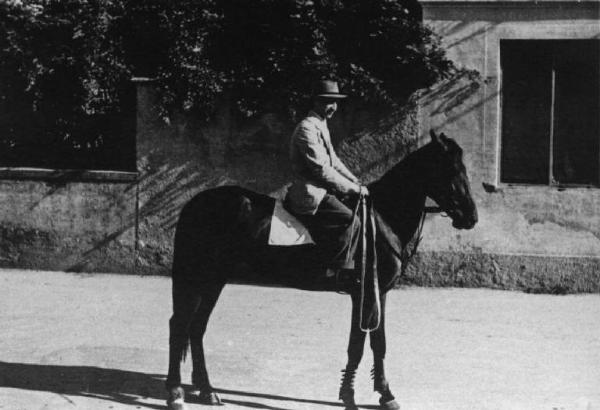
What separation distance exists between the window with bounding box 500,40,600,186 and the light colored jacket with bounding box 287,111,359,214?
18.5 ft

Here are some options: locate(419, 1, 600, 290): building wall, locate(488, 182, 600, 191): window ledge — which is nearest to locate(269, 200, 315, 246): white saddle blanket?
locate(419, 1, 600, 290): building wall

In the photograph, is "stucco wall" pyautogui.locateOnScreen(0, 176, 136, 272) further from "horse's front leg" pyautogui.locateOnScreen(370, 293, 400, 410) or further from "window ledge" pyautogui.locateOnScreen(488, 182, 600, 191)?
"horse's front leg" pyautogui.locateOnScreen(370, 293, 400, 410)

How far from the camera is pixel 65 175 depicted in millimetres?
12023

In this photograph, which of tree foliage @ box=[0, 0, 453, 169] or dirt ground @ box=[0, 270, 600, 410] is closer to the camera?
dirt ground @ box=[0, 270, 600, 410]

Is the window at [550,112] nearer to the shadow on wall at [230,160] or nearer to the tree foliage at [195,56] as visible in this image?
the shadow on wall at [230,160]

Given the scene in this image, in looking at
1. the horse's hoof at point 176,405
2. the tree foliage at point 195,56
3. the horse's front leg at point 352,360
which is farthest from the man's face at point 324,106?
the tree foliage at point 195,56

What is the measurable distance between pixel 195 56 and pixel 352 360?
6.52 meters

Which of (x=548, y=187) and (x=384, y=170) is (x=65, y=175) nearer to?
(x=384, y=170)

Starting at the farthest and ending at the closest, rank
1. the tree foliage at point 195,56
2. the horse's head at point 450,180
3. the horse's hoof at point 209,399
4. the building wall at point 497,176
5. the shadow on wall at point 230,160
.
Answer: the shadow on wall at point 230,160
the tree foliage at point 195,56
the building wall at point 497,176
the horse's head at point 450,180
the horse's hoof at point 209,399

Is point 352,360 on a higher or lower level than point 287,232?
lower

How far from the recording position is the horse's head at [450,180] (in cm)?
632

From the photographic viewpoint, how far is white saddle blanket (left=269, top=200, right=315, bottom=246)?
6.26 metres

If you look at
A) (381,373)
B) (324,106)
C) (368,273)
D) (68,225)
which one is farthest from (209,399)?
(68,225)

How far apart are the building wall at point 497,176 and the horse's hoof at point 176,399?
5.80 m
